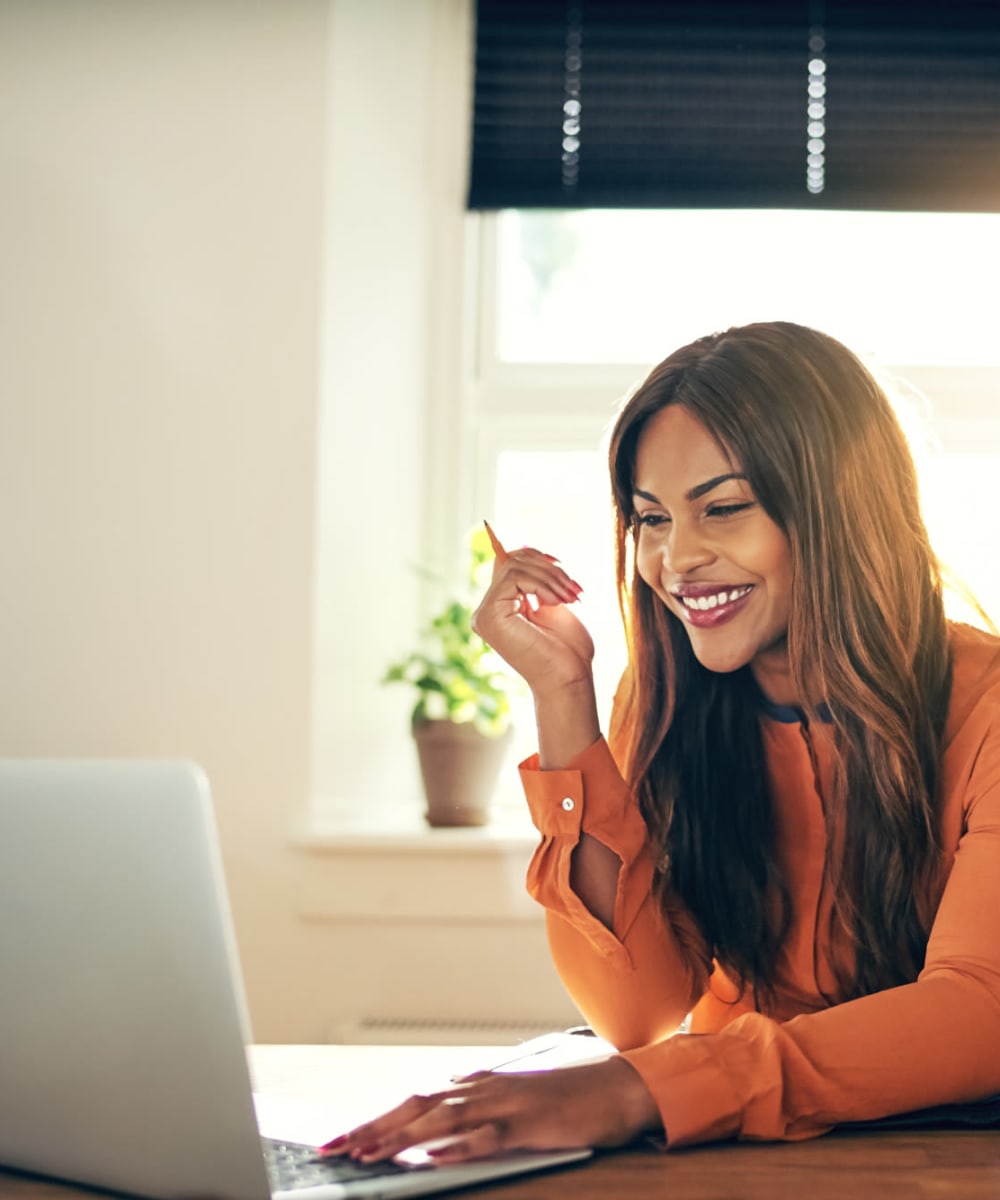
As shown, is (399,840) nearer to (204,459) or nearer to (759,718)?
(204,459)

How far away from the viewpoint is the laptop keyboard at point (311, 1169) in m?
0.80

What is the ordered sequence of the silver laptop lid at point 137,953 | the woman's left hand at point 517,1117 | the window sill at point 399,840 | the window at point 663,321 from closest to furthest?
the silver laptop lid at point 137,953 < the woman's left hand at point 517,1117 < the window sill at point 399,840 < the window at point 663,321


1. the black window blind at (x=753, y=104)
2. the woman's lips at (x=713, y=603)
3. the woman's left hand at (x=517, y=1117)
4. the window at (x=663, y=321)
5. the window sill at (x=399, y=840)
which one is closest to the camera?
the woman's left hand at (x=517, y=1117)

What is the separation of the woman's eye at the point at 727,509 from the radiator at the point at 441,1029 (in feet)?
4.05

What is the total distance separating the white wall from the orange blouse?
3.03ft

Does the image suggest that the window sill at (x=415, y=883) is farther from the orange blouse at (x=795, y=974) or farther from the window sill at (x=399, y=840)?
the orange blouse at (x=795, y=974)

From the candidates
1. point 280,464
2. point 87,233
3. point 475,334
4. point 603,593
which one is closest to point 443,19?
point 475,334

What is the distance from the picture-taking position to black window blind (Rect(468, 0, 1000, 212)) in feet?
8.33

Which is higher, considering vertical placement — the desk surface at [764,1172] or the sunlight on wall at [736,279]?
the sunlight on wall at [736,279]

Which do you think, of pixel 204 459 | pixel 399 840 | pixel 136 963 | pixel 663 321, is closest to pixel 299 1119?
pixel 136 963

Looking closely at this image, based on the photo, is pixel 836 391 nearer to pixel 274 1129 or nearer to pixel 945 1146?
pixel 945 1146

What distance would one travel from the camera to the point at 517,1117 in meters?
0.86

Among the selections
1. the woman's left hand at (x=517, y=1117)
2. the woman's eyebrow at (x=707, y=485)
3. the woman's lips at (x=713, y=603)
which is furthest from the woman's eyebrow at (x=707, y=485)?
the woman's left hand at (x=517, y=1117)

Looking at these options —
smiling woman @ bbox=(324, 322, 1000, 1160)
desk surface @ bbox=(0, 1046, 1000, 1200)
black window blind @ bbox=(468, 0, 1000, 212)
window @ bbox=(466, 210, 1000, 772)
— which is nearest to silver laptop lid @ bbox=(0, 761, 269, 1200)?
desk surface @ bbox=(0, 1046, 1000, 1200)
